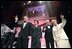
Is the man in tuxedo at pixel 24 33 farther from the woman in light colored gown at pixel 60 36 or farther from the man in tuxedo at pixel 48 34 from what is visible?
the woman in light colored gown at pixel 60 36

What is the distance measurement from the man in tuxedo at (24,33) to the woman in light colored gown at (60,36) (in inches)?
15.3

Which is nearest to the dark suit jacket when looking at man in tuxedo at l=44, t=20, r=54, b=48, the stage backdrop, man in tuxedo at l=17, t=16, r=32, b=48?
man in tuxedo at l=44, t=20, r=54, b=48

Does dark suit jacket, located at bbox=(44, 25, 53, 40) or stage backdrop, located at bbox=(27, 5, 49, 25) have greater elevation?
stage backdrop, located at bbox=(27, 5, 49, 25)

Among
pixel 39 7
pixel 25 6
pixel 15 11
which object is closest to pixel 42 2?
pixel 39 7

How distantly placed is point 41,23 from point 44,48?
39 centimetres

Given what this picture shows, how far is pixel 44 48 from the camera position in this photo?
101 inches

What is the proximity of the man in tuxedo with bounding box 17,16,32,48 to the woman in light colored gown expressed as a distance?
39cm

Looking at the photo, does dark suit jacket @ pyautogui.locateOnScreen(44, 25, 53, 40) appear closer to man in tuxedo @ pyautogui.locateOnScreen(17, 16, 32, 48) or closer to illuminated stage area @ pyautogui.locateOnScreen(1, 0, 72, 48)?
illuminated stage area @ pyautogui.locateOnScreen(1, 0, 72, 48)

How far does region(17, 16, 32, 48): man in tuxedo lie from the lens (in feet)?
8.51

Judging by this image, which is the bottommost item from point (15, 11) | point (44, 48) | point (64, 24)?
point (44, 48)

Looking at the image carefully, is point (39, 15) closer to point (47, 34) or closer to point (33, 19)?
point (33, 19)

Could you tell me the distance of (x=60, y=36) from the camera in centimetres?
261

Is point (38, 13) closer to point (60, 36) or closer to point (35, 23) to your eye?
point (35, 23)

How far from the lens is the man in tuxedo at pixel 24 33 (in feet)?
8.51
